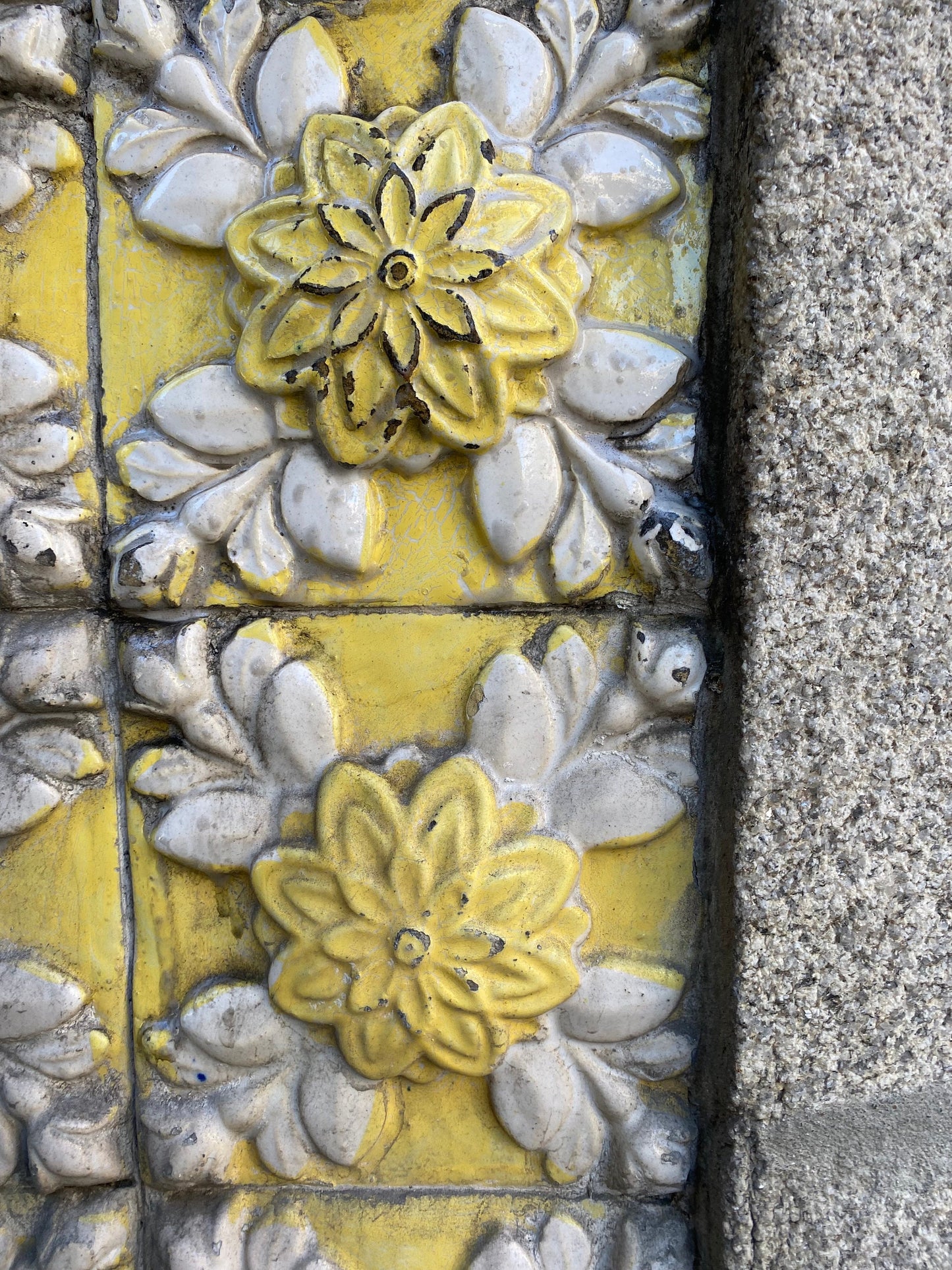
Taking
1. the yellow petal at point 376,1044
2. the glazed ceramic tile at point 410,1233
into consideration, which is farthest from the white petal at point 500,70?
the glazed ceramic tile at point 410,1233

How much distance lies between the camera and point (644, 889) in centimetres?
67

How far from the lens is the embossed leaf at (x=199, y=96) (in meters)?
0.62

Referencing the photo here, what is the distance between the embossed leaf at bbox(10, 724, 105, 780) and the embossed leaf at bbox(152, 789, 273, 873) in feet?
0.25

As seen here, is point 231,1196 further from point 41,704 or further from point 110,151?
point 110,151

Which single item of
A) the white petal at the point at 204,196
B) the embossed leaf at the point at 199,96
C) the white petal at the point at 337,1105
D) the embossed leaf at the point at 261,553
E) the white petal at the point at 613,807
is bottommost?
the white petal at the point at 337,1105

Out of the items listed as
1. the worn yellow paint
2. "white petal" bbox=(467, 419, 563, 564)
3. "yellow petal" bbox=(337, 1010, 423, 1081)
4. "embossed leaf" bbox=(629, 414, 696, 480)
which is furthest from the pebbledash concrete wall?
the worn yellow paint

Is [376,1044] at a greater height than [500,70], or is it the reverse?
[500,70]

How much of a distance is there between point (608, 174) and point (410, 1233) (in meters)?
0.82

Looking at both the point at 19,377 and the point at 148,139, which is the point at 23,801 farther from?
the point at 148,139

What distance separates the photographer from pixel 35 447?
64cm

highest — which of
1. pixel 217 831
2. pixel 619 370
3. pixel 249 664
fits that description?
pixel 619 370

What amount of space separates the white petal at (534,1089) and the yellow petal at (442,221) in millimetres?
597

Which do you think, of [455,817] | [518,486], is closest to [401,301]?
[518,486]

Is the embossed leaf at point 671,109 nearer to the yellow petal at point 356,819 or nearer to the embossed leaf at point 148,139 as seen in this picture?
the embossed leaf at point 148,139
